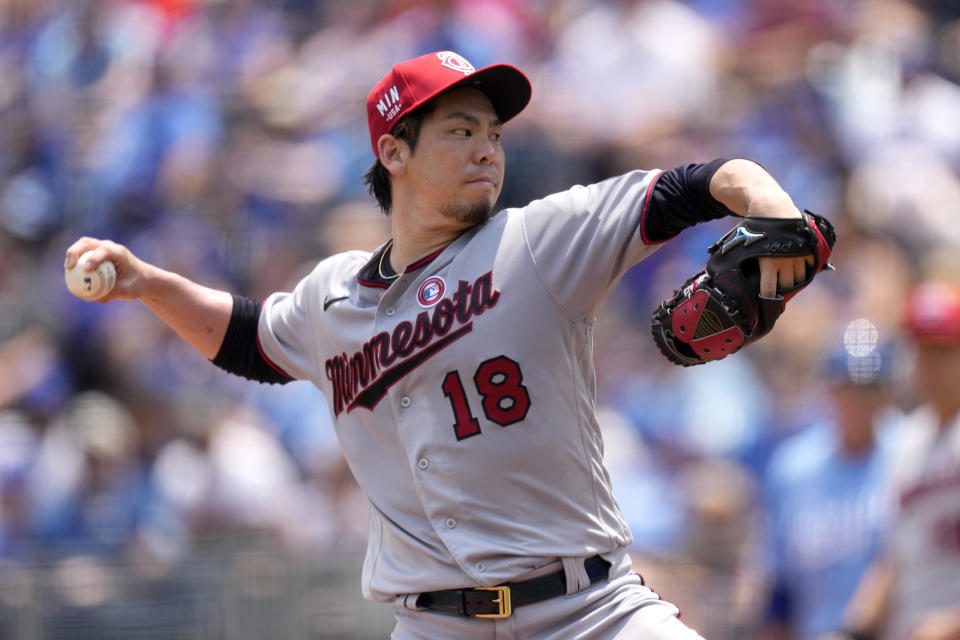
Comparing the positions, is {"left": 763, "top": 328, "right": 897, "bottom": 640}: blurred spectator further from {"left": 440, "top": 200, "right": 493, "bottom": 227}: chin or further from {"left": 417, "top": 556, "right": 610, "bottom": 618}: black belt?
{"left": 440, "top": 200, "right": 493, "bottom": 227}: chin

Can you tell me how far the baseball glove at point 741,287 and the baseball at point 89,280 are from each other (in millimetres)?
1464

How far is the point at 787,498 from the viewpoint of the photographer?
→ 4.90 meters

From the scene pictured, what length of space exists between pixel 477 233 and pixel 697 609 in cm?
289

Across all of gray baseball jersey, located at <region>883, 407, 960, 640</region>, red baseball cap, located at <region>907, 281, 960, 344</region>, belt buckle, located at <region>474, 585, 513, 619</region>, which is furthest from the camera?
red baseball cap, located at <region>907, 281, 960, 344</region>

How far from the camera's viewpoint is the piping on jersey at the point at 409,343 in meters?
2.88

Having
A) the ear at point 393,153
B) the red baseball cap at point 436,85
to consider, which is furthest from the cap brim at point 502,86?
the ear at point 393,153

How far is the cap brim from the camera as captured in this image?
3027mm

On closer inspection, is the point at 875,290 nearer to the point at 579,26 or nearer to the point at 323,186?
the point at 579,26

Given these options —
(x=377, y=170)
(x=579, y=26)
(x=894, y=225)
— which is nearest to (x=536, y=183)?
(x=579, y=26)

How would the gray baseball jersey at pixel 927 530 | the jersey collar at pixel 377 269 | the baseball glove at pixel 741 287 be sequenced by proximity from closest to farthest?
1. the baseball glove at pixel 741 287
2. the jersey collar at pixel 377 269
3. the gray baseball jersey at pixel 927 530

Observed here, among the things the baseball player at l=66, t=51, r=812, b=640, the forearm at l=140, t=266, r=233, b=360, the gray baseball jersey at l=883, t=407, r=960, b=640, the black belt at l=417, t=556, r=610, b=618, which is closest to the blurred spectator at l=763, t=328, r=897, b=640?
the gray baseball jersey at l=883, t=407, r=960, b=640

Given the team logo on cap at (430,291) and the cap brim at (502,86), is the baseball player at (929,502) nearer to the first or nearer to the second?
the cap brim at (502,86)

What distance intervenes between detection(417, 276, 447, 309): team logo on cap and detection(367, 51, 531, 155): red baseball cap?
42 centimetres

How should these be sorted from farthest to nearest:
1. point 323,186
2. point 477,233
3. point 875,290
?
point 323,186 → point 875,290 → point 477,233
